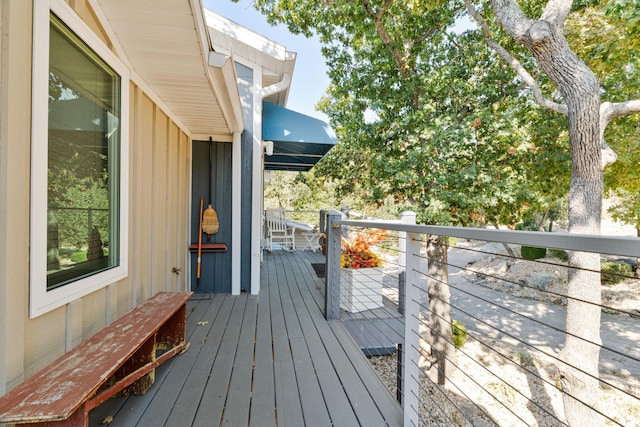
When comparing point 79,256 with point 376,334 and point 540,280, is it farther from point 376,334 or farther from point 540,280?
point 540,280

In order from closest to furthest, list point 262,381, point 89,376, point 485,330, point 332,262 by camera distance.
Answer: point 89,376, point 262,381, point 332,262, point 485,330

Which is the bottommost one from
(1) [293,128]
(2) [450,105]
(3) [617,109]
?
(1) [293,128]

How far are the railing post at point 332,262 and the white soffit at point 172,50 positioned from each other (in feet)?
5.55

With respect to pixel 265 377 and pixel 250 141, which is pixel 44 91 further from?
pixel 250 141

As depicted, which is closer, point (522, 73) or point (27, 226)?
point (27, 226)

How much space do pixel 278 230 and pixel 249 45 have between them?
16.5 ft

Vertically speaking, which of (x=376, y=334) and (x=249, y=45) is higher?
(x=249, y=45)

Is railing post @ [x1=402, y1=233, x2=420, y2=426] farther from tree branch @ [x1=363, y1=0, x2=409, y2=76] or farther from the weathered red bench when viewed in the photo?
tree branch @ [x1=363, y1=0, x2=409, y2=76]

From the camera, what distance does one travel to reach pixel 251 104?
4.51m

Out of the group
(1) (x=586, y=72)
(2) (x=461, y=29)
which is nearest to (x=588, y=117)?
(1) (x=586, y=72)

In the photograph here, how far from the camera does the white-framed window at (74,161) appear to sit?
1442 mm

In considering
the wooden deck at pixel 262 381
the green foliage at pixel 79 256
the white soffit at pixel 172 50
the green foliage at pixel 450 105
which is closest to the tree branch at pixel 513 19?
the green foliage at pixel 450 105

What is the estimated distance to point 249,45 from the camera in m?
4.30

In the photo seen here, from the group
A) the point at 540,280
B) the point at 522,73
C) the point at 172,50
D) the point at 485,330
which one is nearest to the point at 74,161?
the point at 172,50
